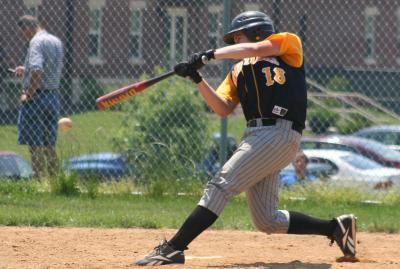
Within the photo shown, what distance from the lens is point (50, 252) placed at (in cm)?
694

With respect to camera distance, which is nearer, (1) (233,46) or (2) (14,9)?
(1) (233,46)

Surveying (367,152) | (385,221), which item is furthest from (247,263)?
(367,152)

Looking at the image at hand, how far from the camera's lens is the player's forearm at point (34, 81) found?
11.1 m

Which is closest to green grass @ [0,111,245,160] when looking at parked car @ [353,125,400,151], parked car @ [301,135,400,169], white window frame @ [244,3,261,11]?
parked car @ [301,135,400,169]

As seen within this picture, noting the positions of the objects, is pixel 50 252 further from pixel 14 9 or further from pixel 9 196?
pixel 14 9

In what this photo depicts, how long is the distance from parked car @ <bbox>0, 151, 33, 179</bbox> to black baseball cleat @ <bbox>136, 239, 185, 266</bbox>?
16.9 feet

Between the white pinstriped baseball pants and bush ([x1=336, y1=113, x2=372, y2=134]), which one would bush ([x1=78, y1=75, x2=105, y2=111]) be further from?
the white pinstriped baseball pants

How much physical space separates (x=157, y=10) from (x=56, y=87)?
613cm

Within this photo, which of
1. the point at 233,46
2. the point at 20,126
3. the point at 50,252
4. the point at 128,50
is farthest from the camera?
the point at 128,50

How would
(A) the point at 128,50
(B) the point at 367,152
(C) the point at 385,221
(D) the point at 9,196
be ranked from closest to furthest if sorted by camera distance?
(C) the point at 385,221
(D) the point at 9,196
(B) the point at 367,152
(A) the point at 128,50

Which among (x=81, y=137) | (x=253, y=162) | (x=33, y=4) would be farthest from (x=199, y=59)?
(x=33, y=4)

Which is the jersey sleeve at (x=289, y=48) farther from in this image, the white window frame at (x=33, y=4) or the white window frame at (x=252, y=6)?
the white window frame at (x=252, y=6)

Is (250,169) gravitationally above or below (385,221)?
above

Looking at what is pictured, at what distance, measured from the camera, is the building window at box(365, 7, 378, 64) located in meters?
21.1
